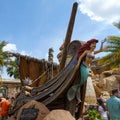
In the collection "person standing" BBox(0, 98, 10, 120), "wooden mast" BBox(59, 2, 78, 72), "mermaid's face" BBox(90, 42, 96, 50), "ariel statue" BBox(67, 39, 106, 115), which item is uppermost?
"wooden mast" BBox(59, 2, 78, 72)

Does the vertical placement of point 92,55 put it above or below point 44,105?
above

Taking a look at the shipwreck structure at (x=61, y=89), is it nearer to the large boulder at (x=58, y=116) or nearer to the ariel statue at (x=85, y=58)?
the ariel statue at (x=85, y=58)

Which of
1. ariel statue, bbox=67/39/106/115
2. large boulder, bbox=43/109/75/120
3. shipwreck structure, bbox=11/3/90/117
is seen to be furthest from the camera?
shipwreck structure, bbox=11/3/90/117

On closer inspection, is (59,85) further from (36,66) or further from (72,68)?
(36,66)

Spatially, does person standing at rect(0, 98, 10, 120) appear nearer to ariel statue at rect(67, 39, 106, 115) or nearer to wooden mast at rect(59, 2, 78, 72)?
wooden mast at rect(59, 2, 78, 72)

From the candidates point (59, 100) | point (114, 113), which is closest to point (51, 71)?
point (59, 100)

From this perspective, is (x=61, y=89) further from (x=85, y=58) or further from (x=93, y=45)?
(x=93, y=45)

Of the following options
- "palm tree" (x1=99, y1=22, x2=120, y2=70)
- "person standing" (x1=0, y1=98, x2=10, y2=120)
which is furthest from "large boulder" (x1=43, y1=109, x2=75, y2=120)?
"palm tree" (x1=99, y1=22, x2=120, y2=70)

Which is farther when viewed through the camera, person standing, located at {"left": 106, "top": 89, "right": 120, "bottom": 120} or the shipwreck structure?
the shipwreck structure

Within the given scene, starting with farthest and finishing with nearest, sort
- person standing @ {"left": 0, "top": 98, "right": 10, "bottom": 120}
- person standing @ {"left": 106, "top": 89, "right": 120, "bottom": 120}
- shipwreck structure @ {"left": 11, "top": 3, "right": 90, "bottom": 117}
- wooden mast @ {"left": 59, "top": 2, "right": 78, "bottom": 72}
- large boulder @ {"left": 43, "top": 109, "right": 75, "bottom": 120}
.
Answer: person standing @ {"left": 0, "top": 98, "right": 10, "bottom": 120}
wooden mast @ {"left": 59, "top": 2, "right": 78, "bottom": 72}
shipwreck structure @ {"left": 11, "top": 3, "right": 90, "bottom": 117}
large boulder @ {"left": 43, "top": 109, "right": 75, "bottom": 120}
person standing @ {"left": 106, "top": 89, "right": 120, "bottom": 120}

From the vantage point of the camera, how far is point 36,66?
578 inches

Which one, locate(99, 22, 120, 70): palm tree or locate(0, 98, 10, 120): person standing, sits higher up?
locate(99, 22, 120, 70): palm tree

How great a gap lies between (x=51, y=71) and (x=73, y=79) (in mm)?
5699

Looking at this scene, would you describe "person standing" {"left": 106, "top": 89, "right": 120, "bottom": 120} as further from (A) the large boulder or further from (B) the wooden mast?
(B) the wooden mast
